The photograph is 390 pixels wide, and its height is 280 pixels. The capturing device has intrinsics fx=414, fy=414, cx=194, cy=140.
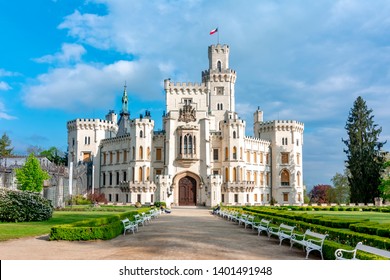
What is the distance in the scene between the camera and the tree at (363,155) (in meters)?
63.3

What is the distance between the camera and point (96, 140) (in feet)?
243

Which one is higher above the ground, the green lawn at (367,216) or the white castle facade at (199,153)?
the white castle facade at (199,153)

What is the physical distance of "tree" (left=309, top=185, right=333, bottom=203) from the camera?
83062 millimetres

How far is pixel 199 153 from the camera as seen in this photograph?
206 feet

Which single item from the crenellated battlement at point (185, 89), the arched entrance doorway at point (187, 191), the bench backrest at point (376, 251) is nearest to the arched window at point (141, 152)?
the arched entrance doorway at point (187, 191)

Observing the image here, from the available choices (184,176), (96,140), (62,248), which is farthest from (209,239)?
(96,140)

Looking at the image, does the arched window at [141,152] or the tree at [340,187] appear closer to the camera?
the arched window at [141,152]

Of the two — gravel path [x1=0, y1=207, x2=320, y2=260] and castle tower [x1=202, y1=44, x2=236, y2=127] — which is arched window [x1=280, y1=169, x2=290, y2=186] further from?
gravel path [x1=0, y1=207, x2=320, y2=260]

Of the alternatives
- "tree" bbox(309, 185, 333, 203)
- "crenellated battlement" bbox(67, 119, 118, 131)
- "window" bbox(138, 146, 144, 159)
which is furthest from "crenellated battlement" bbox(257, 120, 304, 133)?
"crenellated battlement" bbox(67, 119, 118, 131)

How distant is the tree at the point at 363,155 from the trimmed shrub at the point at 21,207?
49946 millimetres

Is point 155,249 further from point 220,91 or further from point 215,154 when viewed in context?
point 220,91

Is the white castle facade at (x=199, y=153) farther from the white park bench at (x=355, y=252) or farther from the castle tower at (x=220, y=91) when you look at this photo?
the white park bench at (x=355, y=252)

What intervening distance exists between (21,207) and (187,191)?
37.3 meters

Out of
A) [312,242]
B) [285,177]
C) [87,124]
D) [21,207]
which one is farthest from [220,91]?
[312,242]
